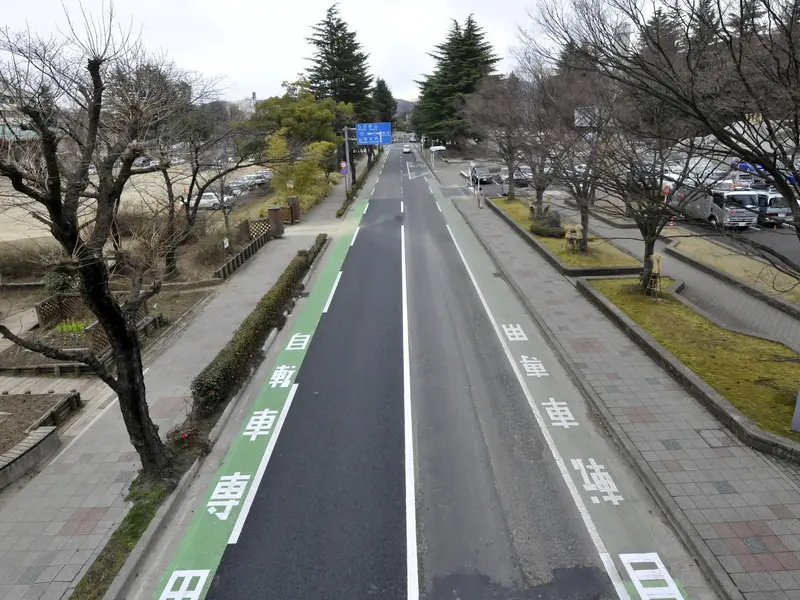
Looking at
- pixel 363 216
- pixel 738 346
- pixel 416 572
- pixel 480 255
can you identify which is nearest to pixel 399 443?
pixel 416 572

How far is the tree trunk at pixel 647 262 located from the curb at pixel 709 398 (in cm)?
174

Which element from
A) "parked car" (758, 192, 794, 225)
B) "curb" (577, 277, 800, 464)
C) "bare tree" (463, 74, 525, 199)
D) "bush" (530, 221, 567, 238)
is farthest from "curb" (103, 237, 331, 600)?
"parked car" (758, 192, 794, 225)

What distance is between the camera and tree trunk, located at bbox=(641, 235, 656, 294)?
1317 centimetres

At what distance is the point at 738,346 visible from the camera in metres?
10.5

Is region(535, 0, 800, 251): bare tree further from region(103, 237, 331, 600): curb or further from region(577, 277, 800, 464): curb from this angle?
region(103, 237, 331, 600): curb

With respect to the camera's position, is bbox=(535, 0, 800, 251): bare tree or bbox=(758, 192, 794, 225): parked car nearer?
bbox=(535, 0, 800, 251): bare tree

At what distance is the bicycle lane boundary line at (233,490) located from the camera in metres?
5.89

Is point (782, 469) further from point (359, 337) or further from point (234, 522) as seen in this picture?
point (359, 337)

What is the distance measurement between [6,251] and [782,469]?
73.6 ft

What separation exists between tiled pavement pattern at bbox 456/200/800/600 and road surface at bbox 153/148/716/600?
1.52 feet

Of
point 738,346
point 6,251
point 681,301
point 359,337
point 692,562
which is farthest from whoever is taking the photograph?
point 6,251

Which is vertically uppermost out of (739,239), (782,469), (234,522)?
(739,239)

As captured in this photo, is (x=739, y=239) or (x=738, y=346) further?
(x=738, y=346)

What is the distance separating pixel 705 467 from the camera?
7.14m
